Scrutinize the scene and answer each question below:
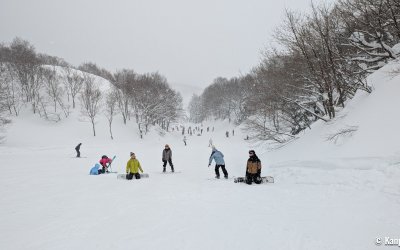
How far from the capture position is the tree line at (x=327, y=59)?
1343 cm

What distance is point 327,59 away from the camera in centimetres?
1589

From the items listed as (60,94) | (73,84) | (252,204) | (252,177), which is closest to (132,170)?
(252,177)

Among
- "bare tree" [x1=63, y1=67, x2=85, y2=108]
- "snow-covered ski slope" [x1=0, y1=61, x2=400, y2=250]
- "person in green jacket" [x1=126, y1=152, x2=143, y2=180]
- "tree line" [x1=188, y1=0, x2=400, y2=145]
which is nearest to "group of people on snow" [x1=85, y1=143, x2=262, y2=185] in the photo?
"person in green jacket" [x1=126, y1=152, x2=143, y2=180]

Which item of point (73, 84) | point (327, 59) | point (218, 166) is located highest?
point (73, 84)

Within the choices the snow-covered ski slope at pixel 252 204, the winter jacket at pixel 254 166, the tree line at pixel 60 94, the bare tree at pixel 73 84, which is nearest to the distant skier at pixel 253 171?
the winter jacket at pixel 254 166

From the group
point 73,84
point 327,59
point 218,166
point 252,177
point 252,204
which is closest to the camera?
point 252,204

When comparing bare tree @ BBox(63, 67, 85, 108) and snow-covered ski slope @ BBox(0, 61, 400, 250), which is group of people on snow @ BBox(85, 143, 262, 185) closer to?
snow-covered ski slope @ BBox(0, 61, 400, 250)

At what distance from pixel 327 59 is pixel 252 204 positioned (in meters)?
11.8

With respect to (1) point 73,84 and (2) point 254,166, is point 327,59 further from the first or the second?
(1) point 73,84

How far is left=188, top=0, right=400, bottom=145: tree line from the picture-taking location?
13.4 m

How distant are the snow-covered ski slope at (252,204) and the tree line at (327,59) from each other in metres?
1.43

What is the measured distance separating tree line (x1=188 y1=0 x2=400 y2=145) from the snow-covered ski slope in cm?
143

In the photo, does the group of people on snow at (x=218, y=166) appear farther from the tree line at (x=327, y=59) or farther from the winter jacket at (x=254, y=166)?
the tree line at (x=327, y=59)

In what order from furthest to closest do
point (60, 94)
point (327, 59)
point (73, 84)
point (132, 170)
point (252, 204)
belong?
point (73, 84), point (60, 94), point (327, 59), point (132, 170), point (252, 204)
